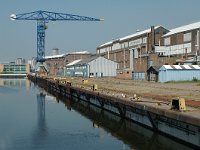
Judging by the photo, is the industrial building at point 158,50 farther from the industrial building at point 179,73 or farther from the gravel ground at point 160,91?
the gravel ground at point 160,91

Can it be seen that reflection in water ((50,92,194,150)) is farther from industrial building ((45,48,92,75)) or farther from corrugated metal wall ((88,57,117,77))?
industrial building ((45,48,92,75))

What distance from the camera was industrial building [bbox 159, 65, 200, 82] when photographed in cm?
5769

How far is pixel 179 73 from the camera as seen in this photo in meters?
57.9

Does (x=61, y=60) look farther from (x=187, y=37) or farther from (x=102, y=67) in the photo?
(x=187, y=37)

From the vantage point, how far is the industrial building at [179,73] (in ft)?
189

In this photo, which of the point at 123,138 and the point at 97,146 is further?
the point at 123,138

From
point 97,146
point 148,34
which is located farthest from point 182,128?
point 148,34

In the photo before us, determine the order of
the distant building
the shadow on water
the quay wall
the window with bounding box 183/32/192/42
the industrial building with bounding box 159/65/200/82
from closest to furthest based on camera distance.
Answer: the quay wall < the shadow on water < the industrial building with bounding box 159/65/200/82 < the distant building < the window with bounding box 183/32/192/42

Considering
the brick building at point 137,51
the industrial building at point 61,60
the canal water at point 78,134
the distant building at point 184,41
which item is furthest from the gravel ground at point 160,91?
the industrial building at point 61,60

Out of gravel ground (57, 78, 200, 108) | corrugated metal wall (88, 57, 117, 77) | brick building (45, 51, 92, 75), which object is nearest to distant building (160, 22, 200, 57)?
corrugated metal wall (88, 57, 117, 77)

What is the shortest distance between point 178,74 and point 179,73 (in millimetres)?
227

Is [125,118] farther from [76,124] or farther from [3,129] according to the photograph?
[3,129]

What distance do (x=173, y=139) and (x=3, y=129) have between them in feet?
39.7

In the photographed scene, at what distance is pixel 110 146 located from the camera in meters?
19.4
